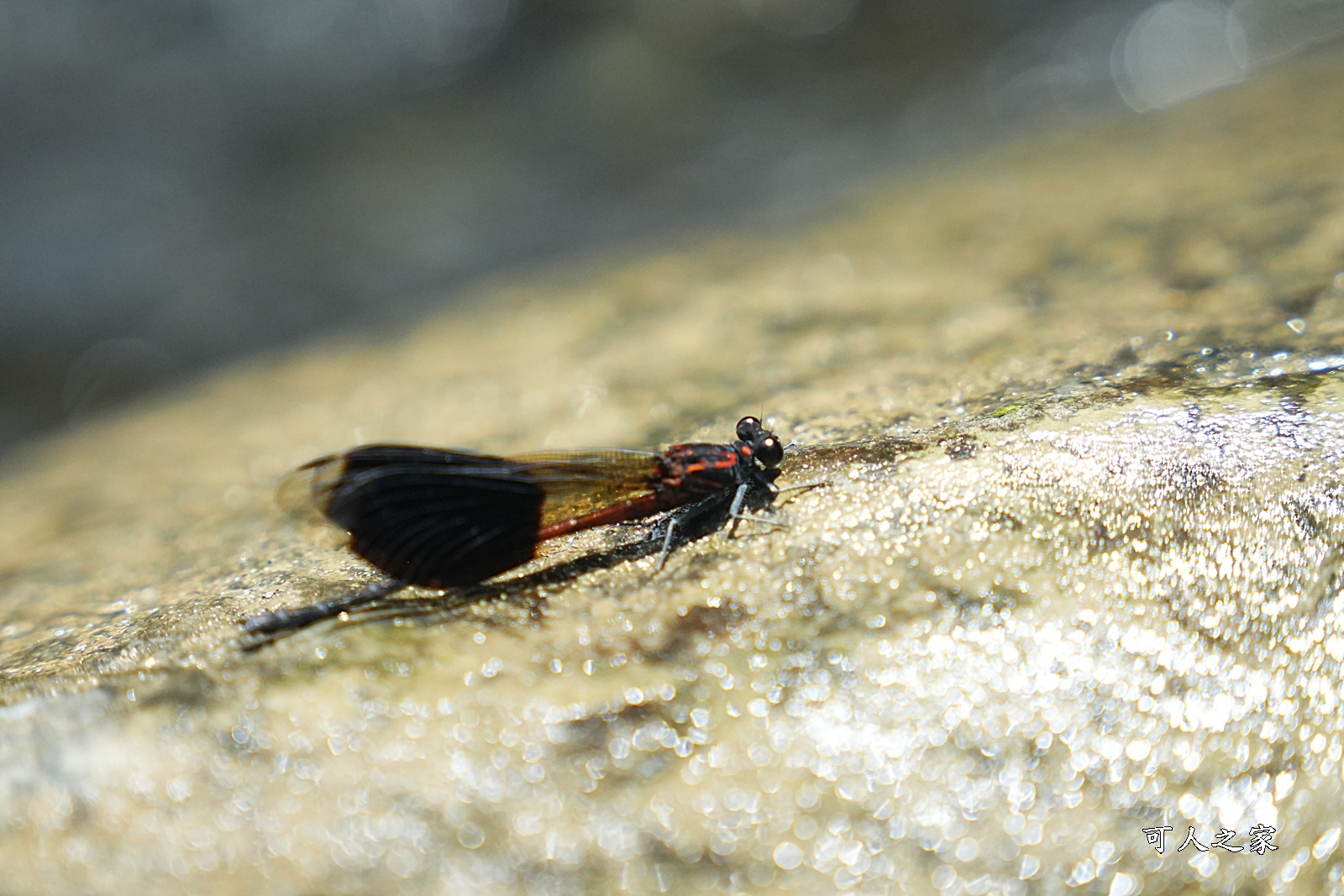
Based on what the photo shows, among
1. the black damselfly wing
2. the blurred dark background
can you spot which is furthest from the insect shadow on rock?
the blurred dark background

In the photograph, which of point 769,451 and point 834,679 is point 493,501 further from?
point 834,679

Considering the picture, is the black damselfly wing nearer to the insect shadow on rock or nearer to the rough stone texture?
the insect shadow on rock

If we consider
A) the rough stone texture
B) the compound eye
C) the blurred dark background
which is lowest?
the rough stone texture

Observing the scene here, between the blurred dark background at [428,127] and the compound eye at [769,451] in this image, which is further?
the blurred dark background at [428,127]

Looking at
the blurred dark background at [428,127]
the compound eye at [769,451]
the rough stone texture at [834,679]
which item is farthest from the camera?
the blurred dark background at [428,127]

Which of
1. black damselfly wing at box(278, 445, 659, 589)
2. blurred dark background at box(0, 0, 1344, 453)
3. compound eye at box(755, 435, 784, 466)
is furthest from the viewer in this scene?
blurred dark background at box(0, 0, 1344, 453)

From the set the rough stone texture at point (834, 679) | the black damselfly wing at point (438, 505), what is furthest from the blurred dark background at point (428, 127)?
the black damselfly wing at point (438, 505)

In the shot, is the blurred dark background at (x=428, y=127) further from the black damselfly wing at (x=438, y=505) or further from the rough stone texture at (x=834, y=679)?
the black damselfly wing at (x=438, y=505)
